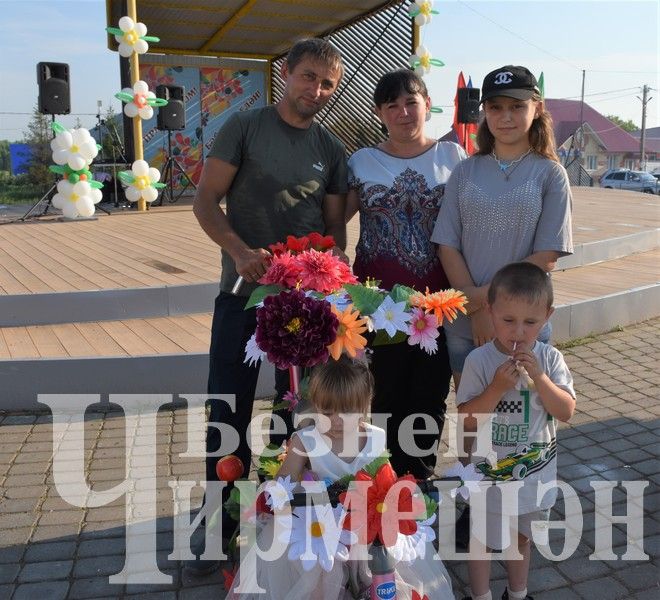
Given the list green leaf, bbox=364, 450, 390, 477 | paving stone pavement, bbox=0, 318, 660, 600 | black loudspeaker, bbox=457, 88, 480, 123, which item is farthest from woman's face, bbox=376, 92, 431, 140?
black loudspeaker, bbox=457, 88, 480, 123

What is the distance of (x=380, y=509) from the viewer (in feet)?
6.74

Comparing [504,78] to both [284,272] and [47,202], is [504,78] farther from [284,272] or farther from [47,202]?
[47,202]

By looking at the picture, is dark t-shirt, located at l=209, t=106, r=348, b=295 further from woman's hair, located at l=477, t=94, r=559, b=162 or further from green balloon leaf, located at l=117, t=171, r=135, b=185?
green balloon leaf, located at l=117, t=171, r=135, b=185

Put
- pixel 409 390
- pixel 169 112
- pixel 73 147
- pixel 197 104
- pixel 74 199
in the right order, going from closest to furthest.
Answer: pixel 409 390, pixel 73 147, pixel 74 199, pixel 169 112, pixel 197 104

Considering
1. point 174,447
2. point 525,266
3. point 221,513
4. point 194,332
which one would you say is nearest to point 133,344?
point 194,332

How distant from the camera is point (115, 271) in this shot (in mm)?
6387

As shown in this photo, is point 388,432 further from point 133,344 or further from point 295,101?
point 133,344

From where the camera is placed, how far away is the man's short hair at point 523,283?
2.31m

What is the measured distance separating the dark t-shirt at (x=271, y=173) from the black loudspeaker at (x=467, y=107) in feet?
43.1

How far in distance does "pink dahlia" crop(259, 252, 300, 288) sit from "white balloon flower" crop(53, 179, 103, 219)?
895cm

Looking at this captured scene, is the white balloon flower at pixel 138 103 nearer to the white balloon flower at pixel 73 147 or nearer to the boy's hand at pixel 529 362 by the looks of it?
the white balloon flower at pixel 73 147

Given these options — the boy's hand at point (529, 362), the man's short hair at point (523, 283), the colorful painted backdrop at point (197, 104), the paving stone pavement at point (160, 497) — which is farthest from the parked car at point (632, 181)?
the boy's hand at point (529, 362)

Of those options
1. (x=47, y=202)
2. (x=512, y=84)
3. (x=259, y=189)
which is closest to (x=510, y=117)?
(x=512, y=84)

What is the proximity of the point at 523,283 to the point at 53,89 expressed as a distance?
1088 centimetres
